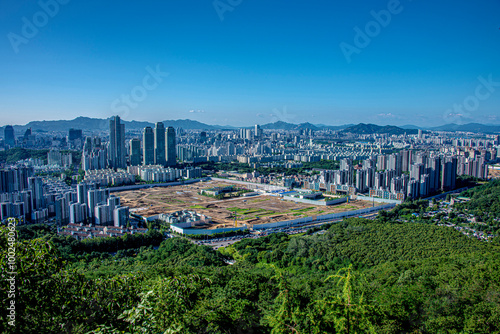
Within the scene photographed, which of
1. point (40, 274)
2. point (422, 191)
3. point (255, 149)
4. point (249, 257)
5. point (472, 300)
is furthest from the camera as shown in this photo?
point (255, 149)

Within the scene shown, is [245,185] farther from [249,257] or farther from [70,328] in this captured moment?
[70,328]

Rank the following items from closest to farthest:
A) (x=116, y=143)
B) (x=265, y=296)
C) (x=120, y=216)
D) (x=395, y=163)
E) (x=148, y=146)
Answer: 1. (x=265, y=296)
2. (x=120, y=216)
3. (x=395, y=163)
4. (x=116, y=143)
5. (x=148, y=146)

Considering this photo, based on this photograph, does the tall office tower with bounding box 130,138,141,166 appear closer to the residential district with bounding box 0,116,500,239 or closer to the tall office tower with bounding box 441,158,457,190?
the residential district with bounding box 0,116,500,239

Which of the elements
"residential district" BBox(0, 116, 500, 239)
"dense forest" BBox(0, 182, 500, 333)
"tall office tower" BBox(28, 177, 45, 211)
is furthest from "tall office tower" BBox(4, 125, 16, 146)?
"dense forest" BBox(0, 182, 500, 333)

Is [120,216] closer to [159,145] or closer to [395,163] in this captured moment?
[159,145]

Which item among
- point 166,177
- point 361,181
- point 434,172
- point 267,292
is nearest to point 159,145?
point 166,177

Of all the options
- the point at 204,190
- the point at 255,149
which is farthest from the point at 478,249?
the point at 255,149
